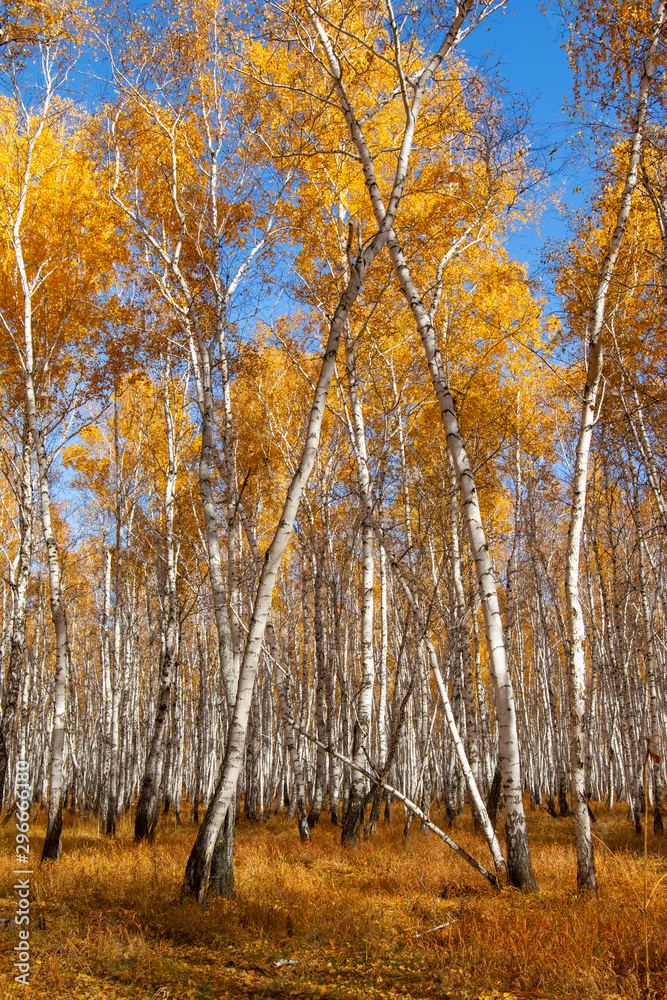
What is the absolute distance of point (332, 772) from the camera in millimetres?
11016

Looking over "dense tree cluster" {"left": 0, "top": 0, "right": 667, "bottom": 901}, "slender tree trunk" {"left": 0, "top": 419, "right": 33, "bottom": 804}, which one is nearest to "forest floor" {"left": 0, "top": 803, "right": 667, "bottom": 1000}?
"dense tree cluster" {"left": 0, "top": 0, "right": 667, "bottom": 901}

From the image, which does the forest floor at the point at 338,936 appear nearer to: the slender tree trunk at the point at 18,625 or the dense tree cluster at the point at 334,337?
the dense tree cluster at the point at 334,337

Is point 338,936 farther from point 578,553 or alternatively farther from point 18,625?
point 18,625

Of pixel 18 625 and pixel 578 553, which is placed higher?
pixel 578 553

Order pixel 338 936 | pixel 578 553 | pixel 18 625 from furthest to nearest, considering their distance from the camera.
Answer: pixel 18 625, pixel 578 553, pixel 338 936

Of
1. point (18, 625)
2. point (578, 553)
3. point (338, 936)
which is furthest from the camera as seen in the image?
point (18, 625)

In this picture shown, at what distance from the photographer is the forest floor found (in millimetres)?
3488

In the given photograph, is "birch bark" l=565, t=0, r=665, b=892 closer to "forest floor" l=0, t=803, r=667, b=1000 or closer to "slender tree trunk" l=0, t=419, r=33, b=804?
"forest floor" l=0, t=803, r=667, b=1000

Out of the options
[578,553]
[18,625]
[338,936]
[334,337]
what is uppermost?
[334,337]

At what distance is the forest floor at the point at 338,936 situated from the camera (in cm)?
349

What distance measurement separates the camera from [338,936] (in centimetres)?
430

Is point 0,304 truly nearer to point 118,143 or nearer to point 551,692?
point 118,143

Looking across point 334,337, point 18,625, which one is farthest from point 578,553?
point 18,625

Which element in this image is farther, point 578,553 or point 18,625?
point 18,625
